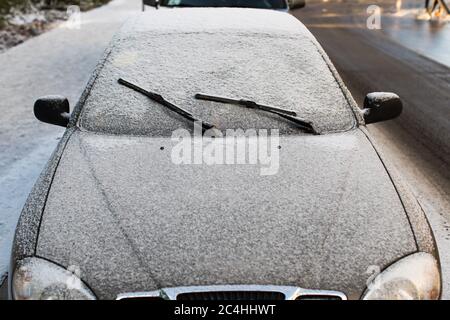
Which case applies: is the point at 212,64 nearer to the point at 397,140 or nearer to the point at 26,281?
the point at 26,281

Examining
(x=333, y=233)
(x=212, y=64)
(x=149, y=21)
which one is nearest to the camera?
(x=333, y=233)

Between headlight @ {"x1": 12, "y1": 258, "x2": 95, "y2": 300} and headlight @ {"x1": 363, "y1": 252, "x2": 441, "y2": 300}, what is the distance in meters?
1.06

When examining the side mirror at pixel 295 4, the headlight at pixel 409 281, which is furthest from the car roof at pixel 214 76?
the side mirror at pixel 295 4

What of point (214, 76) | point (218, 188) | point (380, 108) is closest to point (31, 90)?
point (214, 76)

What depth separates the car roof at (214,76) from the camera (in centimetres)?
332

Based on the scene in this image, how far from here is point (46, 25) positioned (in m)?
17.5

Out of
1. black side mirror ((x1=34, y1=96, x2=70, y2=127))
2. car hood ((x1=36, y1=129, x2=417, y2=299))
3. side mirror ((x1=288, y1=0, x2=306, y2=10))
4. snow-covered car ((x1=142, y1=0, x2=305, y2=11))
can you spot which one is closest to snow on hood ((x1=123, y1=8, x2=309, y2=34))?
black side mirror ((x1=34, y1=96, x2=70, y2=127))

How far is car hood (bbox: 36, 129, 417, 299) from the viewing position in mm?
2227

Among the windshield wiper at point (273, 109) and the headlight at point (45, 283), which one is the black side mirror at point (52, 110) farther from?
the headlight at point (45, 283)

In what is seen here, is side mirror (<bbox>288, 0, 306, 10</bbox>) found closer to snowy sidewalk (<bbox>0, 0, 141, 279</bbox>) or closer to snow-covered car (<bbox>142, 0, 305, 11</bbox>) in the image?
snow-covered car (<bbox>142, 0, 305, 11</bbox>)

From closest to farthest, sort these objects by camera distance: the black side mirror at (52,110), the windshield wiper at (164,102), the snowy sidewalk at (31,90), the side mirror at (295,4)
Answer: the windshield wiper at (164,102)
the black side mirror at (52,110)
the snowy sidewalk at (31,90)
the side mirror at (295,4)

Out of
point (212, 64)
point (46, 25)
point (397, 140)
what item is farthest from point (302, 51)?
point (46, 25)

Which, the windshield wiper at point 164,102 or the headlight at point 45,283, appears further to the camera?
the windshield wiper at point 164,102

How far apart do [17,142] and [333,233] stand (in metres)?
4.99
